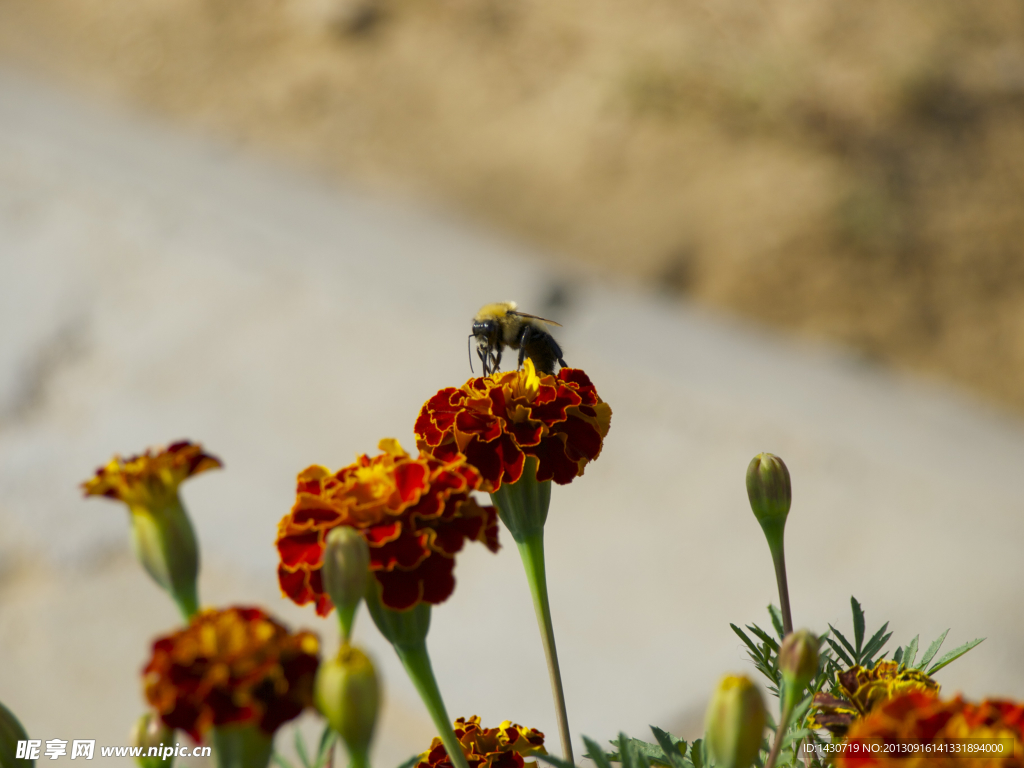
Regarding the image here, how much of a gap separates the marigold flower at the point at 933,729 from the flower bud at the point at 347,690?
9.0 inches

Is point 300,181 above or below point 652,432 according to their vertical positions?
above

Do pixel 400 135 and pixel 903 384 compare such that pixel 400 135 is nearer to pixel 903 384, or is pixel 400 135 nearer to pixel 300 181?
pixel 300 181

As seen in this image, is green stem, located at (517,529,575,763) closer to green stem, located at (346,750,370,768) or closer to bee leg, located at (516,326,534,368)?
green stem, located at (346,750,370,768)

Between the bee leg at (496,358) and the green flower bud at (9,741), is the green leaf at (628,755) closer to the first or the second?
the green flower bud at (9,741)

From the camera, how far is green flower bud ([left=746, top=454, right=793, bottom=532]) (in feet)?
2.66

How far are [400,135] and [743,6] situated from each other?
1804 millimetres

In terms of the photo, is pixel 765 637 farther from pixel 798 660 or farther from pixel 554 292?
pixel 554 292

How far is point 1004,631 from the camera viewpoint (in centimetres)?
269

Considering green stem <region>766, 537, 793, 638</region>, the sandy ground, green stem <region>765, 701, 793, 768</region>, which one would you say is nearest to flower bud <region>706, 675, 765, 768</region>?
green stem <region>765, 701, 793, 768</region>

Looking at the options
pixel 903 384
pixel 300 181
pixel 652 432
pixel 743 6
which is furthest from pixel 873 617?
pixel 743 6

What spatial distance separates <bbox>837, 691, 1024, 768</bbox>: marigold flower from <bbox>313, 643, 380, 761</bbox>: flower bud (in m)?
0.23

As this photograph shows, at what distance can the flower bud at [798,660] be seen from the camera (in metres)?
0.62

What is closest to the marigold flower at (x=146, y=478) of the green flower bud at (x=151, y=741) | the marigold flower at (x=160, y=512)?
the marigold flower at (x=160, y=512)

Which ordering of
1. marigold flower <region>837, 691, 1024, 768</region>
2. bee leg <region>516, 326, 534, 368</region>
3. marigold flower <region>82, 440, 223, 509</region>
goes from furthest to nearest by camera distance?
bee leg <region>516, 326, 534, 368</region>, marigold flower <region>82, 440, 223, 509</region>, marigold flower <region>837, 691, 1024, 768</region>
